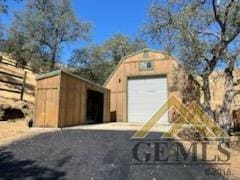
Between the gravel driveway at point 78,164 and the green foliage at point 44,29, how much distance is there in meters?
16.2

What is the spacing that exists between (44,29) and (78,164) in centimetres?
1862

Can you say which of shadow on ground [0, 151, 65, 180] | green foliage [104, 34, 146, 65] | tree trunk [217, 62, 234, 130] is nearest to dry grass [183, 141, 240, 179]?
tree trunk [217, 62, 234, 130]

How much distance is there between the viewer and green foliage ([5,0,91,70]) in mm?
22234

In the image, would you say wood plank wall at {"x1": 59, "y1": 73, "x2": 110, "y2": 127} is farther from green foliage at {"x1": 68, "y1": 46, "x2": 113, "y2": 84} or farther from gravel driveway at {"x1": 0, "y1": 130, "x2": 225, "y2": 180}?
green foliage at {"x1": 68, "y1": 46, "x2": 113, "y2": 84}

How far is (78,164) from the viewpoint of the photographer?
18.9 feet

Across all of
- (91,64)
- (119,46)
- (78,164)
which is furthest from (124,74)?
(119,46)

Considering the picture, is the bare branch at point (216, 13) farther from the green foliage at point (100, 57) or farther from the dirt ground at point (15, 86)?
the green foliage at point (100, 57)

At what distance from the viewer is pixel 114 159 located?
623 cm

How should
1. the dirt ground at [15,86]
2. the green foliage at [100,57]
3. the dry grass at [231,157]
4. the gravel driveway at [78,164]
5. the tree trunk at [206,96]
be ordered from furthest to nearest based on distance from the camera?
the green foliage at [100,57] < the dirt ground at [15,86] < the tree trunk at [206,96] < the dry grass at [231,157] < the gravel driveway at [78,164]

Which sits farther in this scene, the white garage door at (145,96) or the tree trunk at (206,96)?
the white garage door at (145,96)

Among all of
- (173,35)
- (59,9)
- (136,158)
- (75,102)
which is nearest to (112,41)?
(59,9)

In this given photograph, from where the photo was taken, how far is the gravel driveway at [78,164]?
17.0 ft

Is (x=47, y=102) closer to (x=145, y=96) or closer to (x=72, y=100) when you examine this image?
(x=72, y=100)

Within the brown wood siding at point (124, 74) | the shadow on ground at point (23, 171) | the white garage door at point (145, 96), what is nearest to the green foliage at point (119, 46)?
the brown wood siding at point (124, 74)
